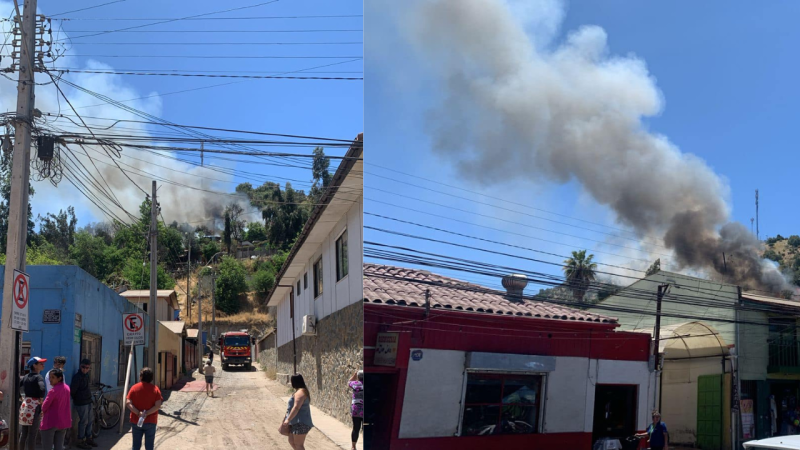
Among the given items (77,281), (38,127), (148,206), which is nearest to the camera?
(38,127)

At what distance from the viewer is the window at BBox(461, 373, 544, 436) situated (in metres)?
3.14

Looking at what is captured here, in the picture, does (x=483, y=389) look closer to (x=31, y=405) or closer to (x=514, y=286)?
(x=514, y=286)

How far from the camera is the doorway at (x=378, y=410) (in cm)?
312

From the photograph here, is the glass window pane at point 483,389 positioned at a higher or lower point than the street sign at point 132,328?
higher

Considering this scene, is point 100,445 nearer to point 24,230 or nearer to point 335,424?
point 24,230

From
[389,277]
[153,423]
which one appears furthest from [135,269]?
[389,277]

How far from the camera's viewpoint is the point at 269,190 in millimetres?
12805

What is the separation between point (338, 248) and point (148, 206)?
10519 millimetres

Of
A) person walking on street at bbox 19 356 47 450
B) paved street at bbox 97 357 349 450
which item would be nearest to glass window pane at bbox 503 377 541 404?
paved street at bbox 97 357 349 450

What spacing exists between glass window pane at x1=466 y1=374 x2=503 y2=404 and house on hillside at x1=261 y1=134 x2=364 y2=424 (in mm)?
3219

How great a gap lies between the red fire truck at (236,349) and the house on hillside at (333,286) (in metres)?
23.1

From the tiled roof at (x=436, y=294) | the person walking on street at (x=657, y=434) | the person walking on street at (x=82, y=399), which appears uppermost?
the tiled roof at (x=436, y=294)

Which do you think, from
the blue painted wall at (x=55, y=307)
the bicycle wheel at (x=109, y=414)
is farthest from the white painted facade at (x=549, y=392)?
the bicycle wheel at (x=109, y=414)

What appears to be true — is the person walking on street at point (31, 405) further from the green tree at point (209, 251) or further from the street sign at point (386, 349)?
the green tree at point (209, 251)
